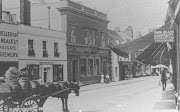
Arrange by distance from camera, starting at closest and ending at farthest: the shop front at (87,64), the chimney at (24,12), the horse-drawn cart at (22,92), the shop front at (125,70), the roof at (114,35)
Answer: the horse-drawn cart at (22,92) → the chimney at (24,12) → the shop front at (87,64) → the shop front at (125,70) → the roof at (114,35)

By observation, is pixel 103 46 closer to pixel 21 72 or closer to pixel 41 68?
pixel 41 68

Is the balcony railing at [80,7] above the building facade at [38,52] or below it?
above

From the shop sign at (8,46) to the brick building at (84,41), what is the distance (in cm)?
565

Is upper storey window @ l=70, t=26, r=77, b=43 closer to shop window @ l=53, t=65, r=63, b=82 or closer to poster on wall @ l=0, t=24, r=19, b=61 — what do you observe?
shop window @ l=53, t=65, r=63, b=82

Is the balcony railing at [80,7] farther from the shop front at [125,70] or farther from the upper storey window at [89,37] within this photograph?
the shop front at [125,70]

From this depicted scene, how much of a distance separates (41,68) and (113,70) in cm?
1700

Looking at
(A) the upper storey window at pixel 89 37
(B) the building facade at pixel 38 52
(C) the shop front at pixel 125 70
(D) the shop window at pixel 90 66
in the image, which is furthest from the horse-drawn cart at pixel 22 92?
(C) the shop front at pixel 125 70

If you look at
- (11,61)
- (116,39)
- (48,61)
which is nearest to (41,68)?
(48,61)

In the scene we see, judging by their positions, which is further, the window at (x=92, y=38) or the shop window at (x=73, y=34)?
the window at (x=92, y=38)

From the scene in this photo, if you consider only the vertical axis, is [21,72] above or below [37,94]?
above

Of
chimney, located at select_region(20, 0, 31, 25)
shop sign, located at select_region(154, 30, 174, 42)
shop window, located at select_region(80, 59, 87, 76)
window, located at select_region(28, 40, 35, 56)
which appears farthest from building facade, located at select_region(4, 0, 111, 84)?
shop sign, located at select_region(154, 30, 174, 42)

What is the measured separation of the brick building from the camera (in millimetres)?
24703

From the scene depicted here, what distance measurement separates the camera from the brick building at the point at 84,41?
2470 centimetres

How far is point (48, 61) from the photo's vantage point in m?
21.5
